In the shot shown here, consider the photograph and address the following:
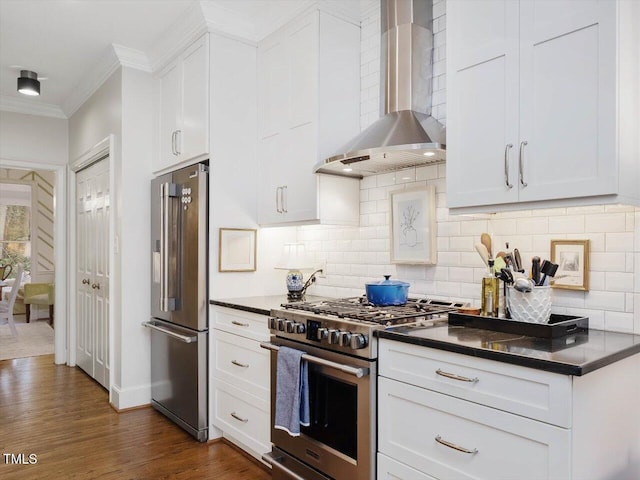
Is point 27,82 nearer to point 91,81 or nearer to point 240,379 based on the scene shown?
point 91,81

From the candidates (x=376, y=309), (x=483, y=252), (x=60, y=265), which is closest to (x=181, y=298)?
(x=376, y=309)

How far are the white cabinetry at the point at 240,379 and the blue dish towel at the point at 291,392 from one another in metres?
0.33

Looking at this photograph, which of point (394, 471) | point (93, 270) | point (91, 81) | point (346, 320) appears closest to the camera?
point (394, 471)

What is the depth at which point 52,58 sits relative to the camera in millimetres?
4031

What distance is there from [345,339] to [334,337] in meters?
0.07

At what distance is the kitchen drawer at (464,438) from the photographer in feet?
4.74

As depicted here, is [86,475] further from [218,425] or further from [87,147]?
[87,147]

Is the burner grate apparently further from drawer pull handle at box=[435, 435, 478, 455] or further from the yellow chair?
the yellow chair

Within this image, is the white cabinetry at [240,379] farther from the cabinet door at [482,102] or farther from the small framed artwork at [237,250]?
the cabinet door at [482,102]

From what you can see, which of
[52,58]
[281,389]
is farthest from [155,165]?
[281,389]

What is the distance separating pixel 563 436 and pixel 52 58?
178 inches

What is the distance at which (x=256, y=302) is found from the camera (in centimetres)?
307

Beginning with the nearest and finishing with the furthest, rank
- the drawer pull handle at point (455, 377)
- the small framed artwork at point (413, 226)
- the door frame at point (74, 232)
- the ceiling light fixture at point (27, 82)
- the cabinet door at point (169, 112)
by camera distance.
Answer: the drawer pull handle at point (455, 377)
the small framed artwork at point (413, 226)
the cabinet door at point (169, 112)
the door frame at point (74, 232)
the ceiling light fixture at point (27, 82)

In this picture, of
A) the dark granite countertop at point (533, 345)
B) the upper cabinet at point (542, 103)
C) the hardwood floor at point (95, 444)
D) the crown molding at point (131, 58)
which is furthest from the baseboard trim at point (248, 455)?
the crown molding at point (131, 58)
